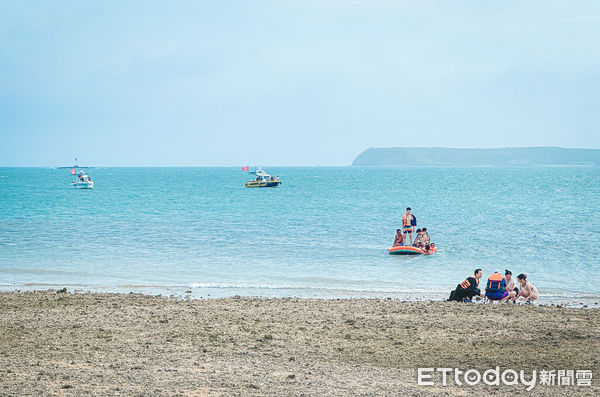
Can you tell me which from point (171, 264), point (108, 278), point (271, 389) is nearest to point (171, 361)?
point (271, 389)

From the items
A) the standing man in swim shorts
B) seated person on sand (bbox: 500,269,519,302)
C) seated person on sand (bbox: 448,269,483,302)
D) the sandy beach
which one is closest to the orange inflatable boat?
the standing man in swim shorts

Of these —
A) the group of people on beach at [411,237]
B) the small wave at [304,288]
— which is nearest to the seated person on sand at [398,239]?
the group of people on beach at [411,237]

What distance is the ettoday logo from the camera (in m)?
8.55

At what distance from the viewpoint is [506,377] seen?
8.83m

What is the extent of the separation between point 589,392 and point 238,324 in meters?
6.35

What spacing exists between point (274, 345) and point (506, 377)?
149 inches

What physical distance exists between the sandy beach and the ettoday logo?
0.15 meters

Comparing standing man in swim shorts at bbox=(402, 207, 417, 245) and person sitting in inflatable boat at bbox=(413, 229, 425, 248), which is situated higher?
standing man in swim shorts at bbox=(402, 207, 417, 245)

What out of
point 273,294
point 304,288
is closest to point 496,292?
point 304,288

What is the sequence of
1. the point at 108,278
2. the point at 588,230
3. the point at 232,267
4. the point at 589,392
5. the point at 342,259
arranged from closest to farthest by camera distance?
the point at 589,392
the point at 108,278
the point at 232,267
the point at 342,259
the point at 588,230

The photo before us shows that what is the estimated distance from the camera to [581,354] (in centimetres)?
983

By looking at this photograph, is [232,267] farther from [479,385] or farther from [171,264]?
[479,385]

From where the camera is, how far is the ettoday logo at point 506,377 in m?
8.55

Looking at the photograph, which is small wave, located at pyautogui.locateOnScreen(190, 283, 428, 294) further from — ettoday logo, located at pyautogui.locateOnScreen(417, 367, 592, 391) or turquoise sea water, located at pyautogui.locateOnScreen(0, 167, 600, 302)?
ettoday logo, located at pyautogui.locateOnScreen(417, 367, 592, 391)
